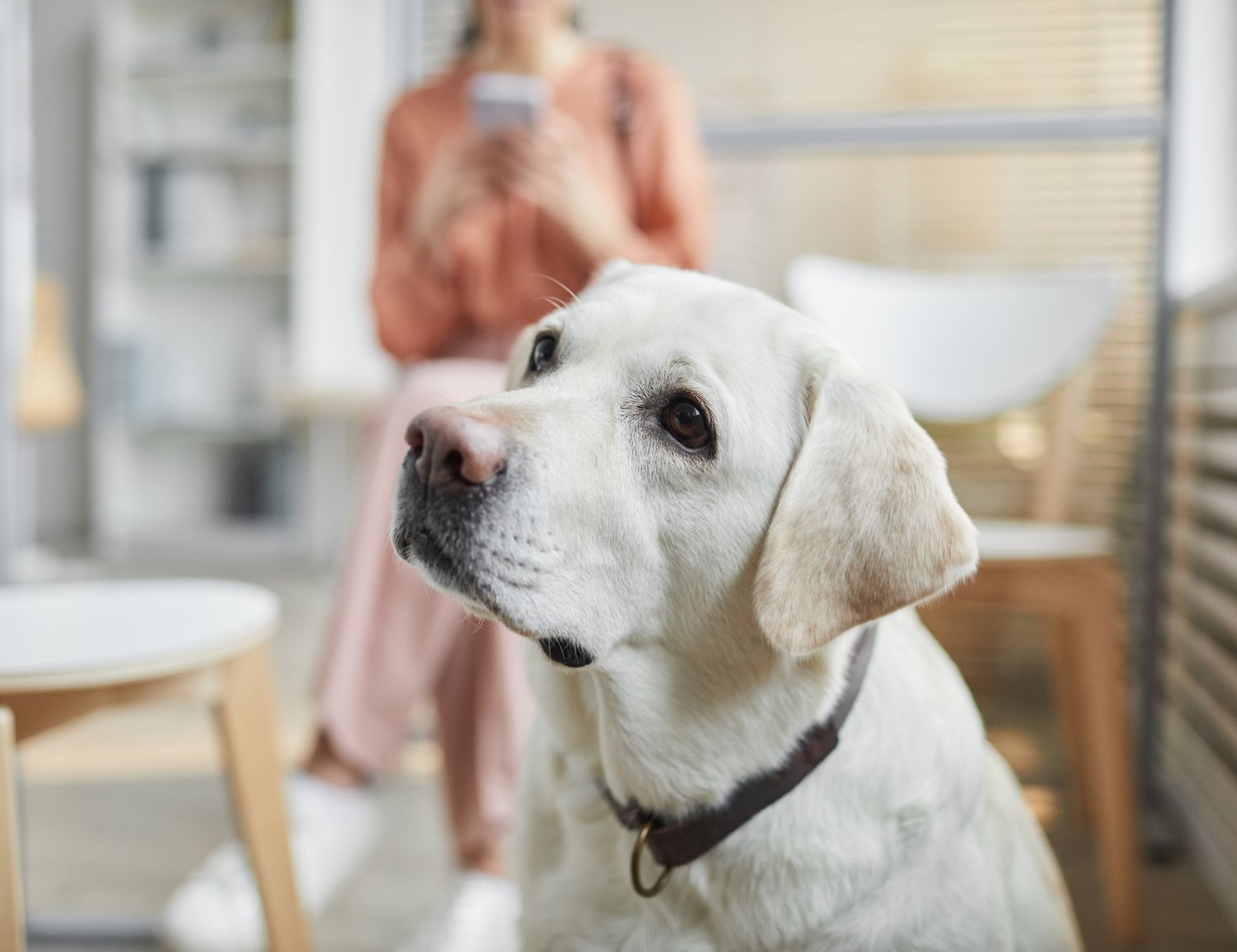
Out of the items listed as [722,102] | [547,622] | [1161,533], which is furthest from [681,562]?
[722,102]

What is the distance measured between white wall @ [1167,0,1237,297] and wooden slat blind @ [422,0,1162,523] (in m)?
0.10

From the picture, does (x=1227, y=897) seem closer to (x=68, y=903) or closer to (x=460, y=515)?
(x=460, y=515)

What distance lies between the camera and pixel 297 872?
1.33 metres

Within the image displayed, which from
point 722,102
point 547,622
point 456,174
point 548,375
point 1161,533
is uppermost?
point 722,102

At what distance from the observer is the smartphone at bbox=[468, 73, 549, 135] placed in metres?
1.45

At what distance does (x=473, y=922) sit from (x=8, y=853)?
2.14ft

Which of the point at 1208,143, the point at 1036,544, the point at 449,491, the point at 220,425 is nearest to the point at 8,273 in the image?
the point at 449,491

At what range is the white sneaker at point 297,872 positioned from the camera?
128cm

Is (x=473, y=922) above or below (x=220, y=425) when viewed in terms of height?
below

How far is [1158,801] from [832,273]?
127cm

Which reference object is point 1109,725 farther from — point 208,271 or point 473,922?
point 208,271

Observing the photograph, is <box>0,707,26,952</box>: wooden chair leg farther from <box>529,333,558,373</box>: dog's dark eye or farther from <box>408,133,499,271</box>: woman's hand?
<box>408,133,499,271</box>: woman's hand

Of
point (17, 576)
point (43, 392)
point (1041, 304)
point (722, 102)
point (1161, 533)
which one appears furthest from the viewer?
point (43, 392)

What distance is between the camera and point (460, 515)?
74 centimetres
